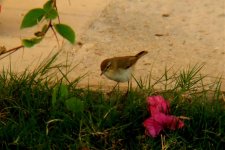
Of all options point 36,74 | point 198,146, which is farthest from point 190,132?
point 36,74

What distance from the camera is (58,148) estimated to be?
417 centimetres

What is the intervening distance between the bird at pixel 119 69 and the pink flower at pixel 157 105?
0.54m

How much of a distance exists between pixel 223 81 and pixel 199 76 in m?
0.18

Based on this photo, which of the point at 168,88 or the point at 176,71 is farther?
the point at 176,71

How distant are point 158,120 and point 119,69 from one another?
66cm

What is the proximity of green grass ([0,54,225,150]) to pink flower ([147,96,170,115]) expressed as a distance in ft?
0.44

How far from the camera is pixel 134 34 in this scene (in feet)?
19.0

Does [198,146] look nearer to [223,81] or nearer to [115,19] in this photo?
[223,81]

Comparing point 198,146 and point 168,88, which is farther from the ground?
point 168,88

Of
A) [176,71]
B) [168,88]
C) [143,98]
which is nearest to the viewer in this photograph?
[143,98]

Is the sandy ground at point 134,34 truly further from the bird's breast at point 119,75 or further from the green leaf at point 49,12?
the green leaf at point 49,12

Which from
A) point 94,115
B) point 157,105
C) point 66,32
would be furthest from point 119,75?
point 66,32

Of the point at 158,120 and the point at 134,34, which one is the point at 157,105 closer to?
the point at 158,120

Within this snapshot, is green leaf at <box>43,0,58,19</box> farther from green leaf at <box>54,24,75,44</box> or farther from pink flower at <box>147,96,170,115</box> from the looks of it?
pink flower at <box>147,96,170,115</box>
